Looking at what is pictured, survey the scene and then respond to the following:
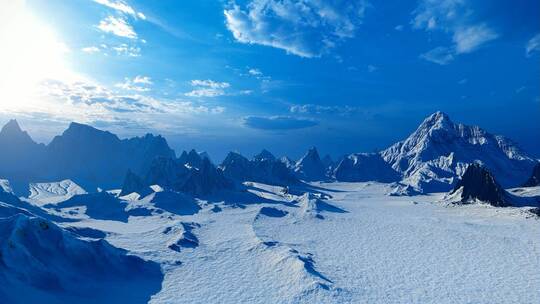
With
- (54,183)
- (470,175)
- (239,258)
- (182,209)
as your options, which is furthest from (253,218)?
(54,183)

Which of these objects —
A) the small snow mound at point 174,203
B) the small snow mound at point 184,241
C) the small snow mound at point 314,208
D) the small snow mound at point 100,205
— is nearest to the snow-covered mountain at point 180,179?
the small snow mound at point 174,203

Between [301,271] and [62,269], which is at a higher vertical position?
[301,271]

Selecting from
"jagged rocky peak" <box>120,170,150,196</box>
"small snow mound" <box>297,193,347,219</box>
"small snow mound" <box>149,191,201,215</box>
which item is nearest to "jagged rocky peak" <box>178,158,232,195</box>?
"jagged rocky peak" <box>120,170,150,196</box>

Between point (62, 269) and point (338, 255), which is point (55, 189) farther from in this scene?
point (338, 255)

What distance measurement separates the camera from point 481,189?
119188 millimetres

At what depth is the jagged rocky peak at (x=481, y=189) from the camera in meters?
114

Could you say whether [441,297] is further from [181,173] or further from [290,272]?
[181,173]

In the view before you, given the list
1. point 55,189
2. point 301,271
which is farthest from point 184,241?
point 55,189

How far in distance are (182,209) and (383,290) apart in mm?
81283

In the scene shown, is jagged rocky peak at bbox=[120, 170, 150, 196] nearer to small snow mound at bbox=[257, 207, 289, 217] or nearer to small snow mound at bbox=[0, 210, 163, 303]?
small snow mound at bbox=[257, 207, 289, 217]

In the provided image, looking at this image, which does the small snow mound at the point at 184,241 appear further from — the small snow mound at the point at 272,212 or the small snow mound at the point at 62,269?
the small snow mound at the point at 272,212

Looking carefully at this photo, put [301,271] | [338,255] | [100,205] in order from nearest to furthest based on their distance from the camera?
1. [301,271]
2. [338,255]
3. [100,205]

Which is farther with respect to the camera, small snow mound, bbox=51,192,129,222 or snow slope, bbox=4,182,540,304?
small snow mound, bbox=51,192,129,222

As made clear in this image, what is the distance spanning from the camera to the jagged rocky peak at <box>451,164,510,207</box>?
114 meters
